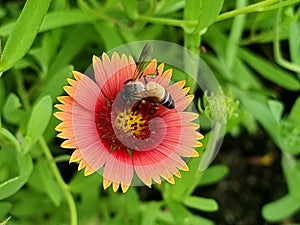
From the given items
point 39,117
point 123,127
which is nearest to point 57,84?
point 39,117

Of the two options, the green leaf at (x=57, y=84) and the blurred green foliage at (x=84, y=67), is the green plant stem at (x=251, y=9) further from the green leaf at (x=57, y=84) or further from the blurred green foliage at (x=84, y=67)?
the green leaf at (x=57, y=84)

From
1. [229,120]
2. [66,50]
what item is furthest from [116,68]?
[66,50]

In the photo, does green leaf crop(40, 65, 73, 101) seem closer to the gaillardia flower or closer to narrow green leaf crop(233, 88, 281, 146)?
the gaillardia flower

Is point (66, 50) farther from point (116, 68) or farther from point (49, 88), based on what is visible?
point (116, 68)

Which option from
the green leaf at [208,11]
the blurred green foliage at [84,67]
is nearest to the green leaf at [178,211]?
the blurred green foliage at [84,67]

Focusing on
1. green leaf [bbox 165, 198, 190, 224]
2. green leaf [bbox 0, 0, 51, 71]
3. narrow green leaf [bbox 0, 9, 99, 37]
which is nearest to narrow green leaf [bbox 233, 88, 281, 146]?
green leaf [bbox 165, 198, 190, 224]

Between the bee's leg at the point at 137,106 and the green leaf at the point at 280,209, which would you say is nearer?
the bee's leg at the point at 137,106
